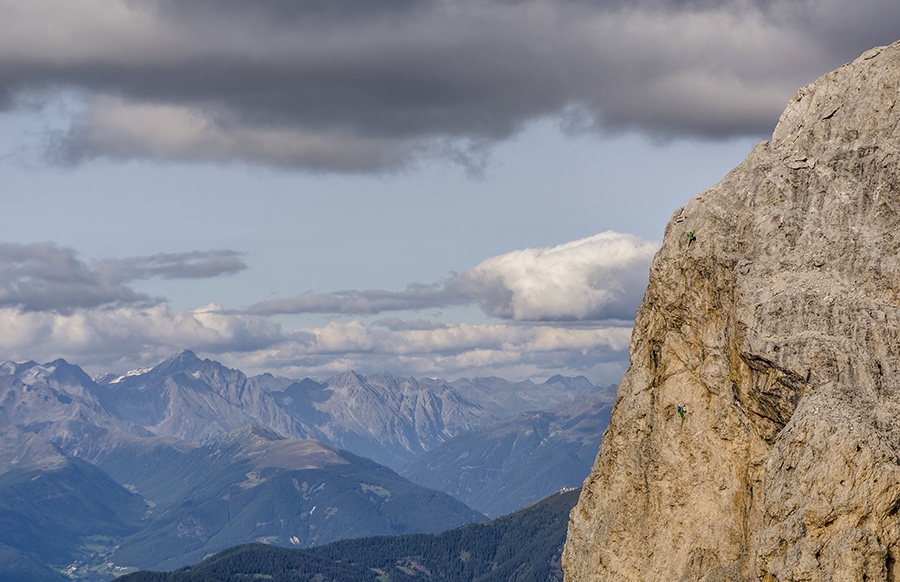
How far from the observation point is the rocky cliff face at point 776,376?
112 ft

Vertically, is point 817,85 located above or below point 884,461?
above

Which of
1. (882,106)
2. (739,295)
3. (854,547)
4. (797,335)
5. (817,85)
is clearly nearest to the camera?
(854,547)

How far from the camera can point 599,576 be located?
4822cm

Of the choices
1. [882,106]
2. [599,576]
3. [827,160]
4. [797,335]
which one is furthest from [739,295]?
[599,576]

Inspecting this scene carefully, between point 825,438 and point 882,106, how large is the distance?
654 inches

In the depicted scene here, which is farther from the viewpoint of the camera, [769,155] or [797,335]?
[769,155]

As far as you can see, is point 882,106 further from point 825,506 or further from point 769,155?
point 825,506

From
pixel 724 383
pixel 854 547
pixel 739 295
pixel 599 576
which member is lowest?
pixel 599 576

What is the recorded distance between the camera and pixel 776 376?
125ft

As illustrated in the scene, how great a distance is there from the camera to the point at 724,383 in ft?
139

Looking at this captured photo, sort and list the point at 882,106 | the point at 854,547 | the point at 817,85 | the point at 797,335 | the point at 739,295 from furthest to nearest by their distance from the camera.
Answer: the point at 817,85 < the point at 882,106 < the point at 739,295 < the point at 797,335 < the point at 854,547

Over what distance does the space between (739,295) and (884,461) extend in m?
9.22

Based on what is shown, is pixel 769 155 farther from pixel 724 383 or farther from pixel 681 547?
pixel 681 547

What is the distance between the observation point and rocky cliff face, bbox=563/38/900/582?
112 feet
